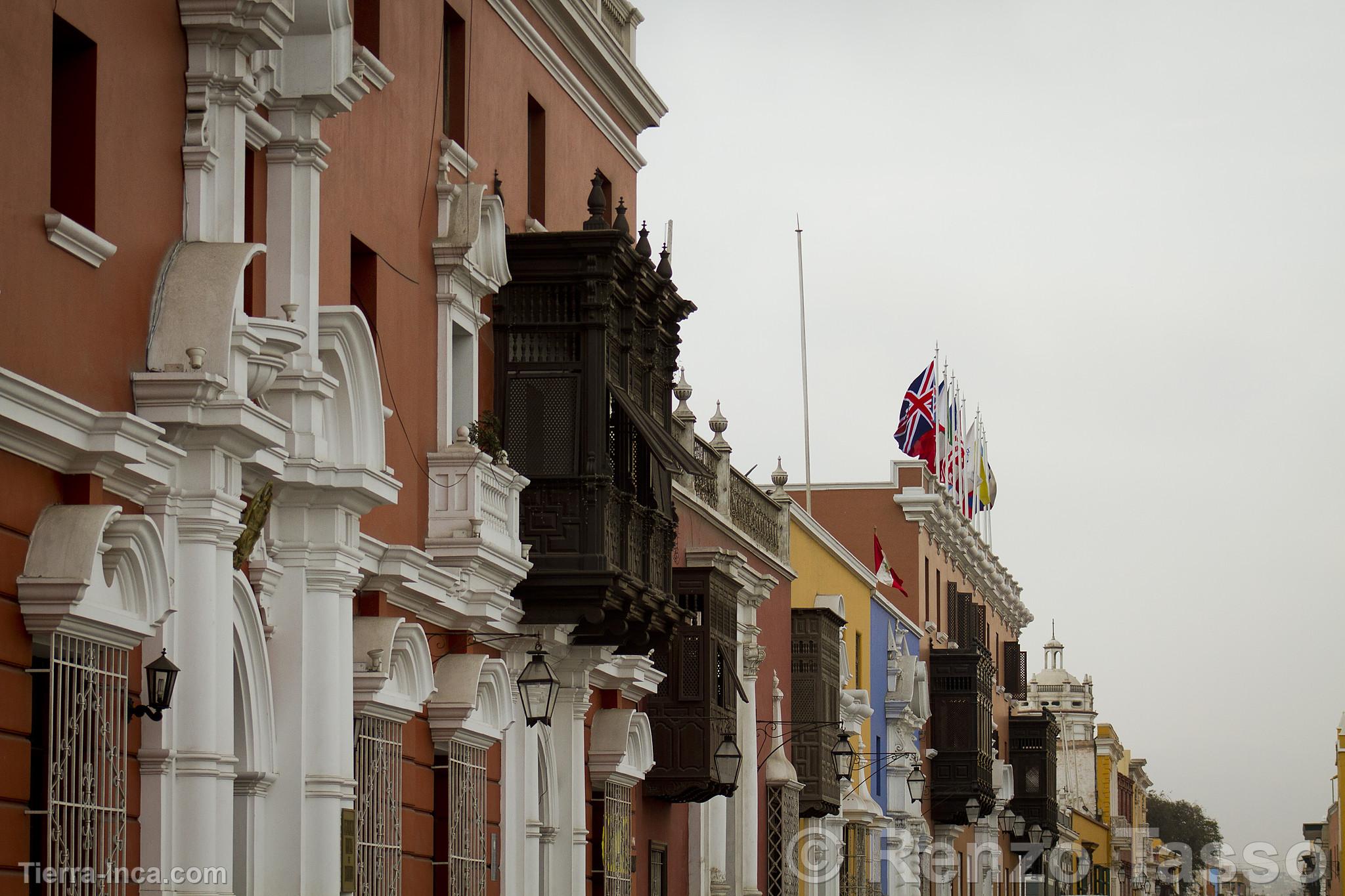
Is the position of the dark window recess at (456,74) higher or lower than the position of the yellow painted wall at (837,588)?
higher

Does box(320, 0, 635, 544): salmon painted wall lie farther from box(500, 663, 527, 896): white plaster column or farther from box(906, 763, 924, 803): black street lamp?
box(906, 763, 924, 803): black street lamp

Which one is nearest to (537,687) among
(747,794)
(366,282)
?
(366,282)

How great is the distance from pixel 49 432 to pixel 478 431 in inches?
314

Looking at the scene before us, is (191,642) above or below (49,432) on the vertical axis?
below

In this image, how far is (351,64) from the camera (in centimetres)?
1441

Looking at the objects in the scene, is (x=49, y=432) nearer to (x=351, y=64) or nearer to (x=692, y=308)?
(x=351, y=64)

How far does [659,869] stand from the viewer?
26.3 meters

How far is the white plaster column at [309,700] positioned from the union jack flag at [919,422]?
3534 cm

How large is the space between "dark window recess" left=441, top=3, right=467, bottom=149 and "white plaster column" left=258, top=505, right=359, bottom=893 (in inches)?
200

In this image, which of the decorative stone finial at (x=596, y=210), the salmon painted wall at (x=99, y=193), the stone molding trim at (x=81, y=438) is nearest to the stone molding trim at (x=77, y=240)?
the salmon painted wall at (x=99, y=193)

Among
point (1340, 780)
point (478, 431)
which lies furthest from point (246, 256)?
point (1340, 780)

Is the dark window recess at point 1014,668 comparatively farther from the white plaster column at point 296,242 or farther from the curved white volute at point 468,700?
the white plaster column at point 296,242

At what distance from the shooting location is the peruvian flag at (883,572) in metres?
44.9
